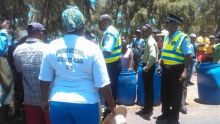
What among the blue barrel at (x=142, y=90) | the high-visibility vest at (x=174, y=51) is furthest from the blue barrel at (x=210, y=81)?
the high-visibility vest at (x=174, y=51)

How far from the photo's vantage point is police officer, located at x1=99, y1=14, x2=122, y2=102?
24.4 feet

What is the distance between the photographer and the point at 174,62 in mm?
7273

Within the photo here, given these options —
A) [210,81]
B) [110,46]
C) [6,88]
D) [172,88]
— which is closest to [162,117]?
[172,88]

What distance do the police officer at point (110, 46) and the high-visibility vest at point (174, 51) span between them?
2.78 ft

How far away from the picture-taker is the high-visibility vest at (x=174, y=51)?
718 centimetres

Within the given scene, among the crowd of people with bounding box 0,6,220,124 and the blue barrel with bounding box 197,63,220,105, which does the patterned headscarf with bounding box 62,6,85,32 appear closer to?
the crowd of people with bounding box 0,6,220,124

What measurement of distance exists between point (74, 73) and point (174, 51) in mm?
Answer: 3635

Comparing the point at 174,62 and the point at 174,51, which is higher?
the point at 174,51

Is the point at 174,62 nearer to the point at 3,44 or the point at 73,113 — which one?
the point at 3,44

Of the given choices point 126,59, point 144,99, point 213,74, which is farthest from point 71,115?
point 126,59

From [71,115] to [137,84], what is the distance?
17.7ft

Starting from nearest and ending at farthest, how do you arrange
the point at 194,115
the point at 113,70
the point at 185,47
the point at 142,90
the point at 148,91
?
the point at 185,47
the point at 113,70
the point at 194,115
the point at 148,91
the point at 142,90

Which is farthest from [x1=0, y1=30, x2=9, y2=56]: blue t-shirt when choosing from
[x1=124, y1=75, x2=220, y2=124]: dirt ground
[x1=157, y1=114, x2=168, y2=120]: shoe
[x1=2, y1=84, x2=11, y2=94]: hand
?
[x1=157, y1=114, x2=168, y2=120]: shoe

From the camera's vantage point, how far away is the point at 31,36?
18.1 feet
